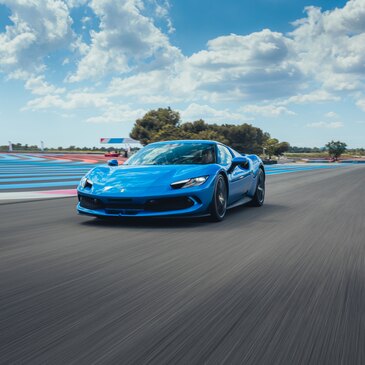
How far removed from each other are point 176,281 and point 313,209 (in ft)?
18.4

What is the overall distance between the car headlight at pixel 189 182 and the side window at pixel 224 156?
0.95 metres

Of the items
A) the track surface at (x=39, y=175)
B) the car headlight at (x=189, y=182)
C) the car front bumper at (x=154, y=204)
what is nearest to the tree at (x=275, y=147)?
the track surface at (x=39, y=175)

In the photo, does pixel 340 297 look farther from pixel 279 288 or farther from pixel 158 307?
pixel 158 307

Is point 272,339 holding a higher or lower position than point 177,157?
lower

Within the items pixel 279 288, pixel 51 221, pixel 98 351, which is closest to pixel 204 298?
pixel 279 288

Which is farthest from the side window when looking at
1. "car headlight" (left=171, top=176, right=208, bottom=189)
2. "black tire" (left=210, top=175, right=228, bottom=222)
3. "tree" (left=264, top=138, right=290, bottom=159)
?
"tree" (left=264, top=138, right=290, bottom=159)

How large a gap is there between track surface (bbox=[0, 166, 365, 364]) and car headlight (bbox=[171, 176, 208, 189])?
1.74ft

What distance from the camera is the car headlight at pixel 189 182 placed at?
6355 millimetres

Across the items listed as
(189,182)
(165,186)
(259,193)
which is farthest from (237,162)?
(259,193)

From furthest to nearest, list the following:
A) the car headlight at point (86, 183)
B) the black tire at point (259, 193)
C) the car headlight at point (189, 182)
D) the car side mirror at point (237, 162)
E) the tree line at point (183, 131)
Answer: the tree line at point (183, 131) < the black tire at point (259, 193) < the car side mirror at point (237, 162) < the car headlight at point (86, 183) < the car headlight at point (189, 182)

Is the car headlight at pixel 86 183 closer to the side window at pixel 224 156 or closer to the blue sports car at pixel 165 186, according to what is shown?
the blue sports car at pixel 165 186

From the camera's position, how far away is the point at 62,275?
146 inches

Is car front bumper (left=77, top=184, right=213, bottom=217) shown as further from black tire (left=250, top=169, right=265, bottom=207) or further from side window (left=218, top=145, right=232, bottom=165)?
black tire (left=250, top=169, right=265, bottom=207)

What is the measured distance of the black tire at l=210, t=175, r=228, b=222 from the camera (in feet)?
21.9
